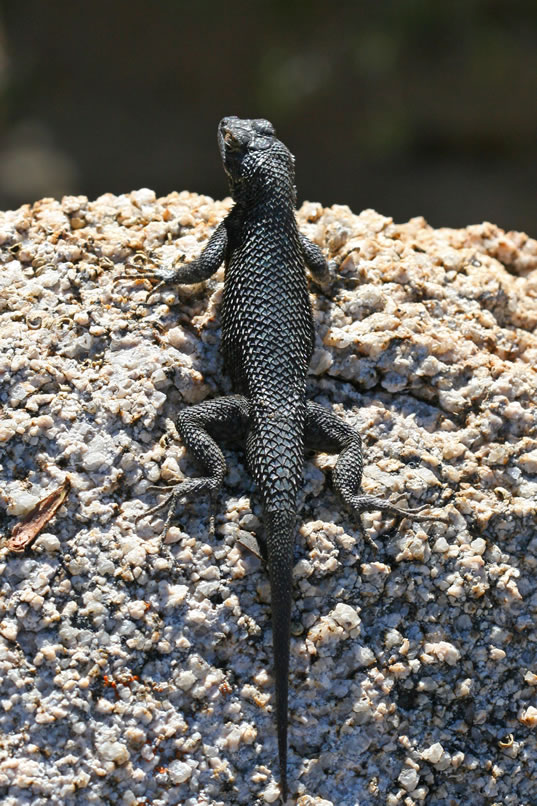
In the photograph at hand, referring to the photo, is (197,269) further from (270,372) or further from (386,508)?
(386,508)

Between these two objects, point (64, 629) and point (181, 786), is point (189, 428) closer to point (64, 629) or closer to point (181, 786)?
point (64, 629)

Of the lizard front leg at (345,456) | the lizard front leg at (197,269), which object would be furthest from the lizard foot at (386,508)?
the lizard front leg at (197,269)

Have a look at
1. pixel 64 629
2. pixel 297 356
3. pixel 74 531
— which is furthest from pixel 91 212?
pixel 64 629

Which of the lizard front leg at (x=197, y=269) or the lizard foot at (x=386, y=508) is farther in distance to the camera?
the lizard front leg at (x=197, y=269)

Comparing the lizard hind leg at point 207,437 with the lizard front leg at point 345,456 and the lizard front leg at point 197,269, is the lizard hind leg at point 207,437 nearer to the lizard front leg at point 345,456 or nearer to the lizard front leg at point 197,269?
the lizard front leg at point 345,456

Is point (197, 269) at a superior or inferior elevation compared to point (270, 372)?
superior

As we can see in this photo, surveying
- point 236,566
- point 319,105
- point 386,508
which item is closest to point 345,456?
point 386,508
